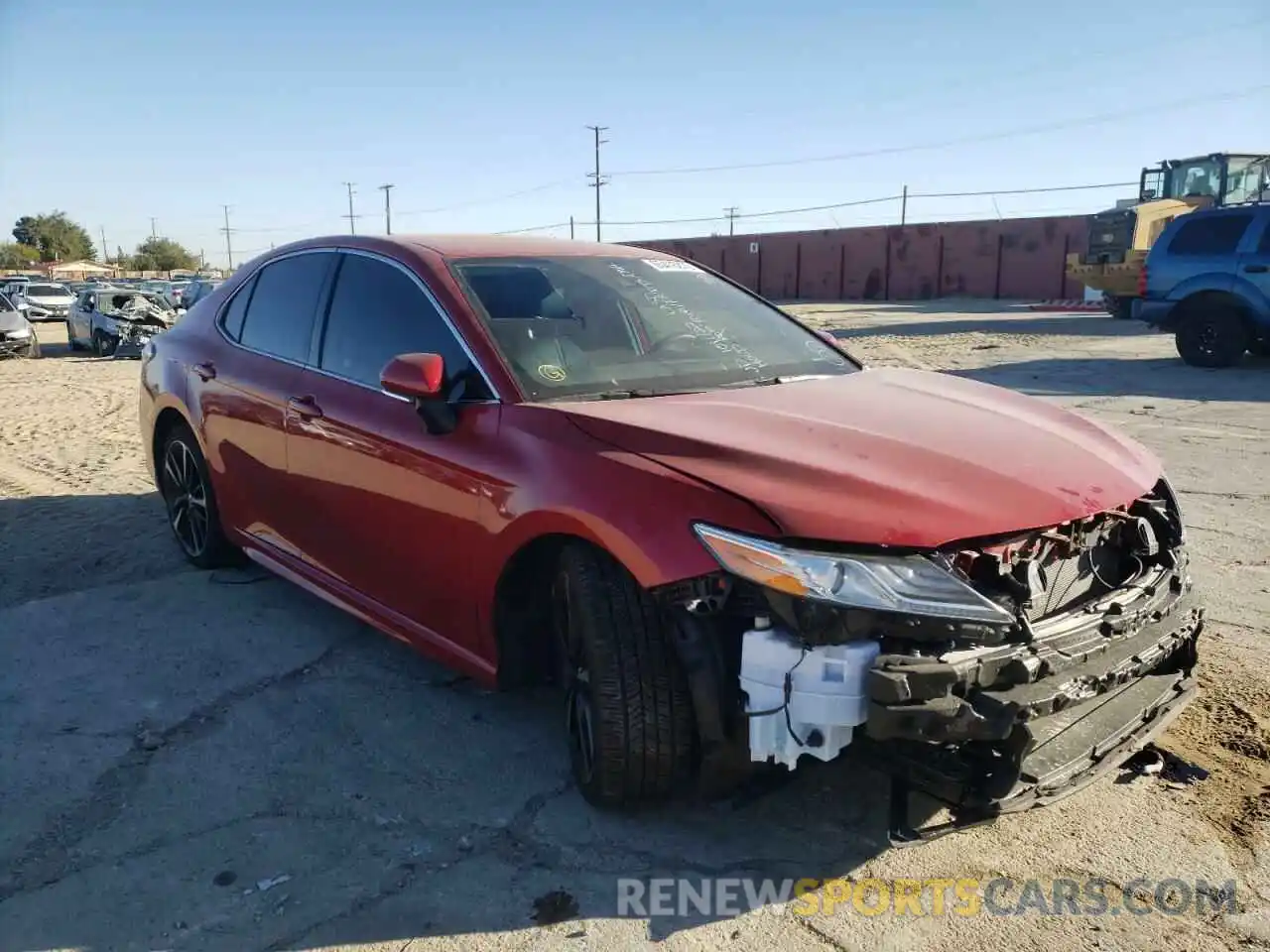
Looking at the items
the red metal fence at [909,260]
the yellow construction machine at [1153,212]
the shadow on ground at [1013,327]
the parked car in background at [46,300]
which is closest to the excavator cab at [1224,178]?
the yellow construction machine at [1153,212]

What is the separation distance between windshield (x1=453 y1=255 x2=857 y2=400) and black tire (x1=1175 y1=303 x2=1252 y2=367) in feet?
36.4

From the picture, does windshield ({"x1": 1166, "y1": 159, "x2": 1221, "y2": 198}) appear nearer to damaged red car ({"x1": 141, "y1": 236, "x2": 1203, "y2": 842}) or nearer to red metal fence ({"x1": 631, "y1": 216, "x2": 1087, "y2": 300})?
red metal fence ({"x1": 631, "y1": 216, "x2": 1087, "y2": 300})

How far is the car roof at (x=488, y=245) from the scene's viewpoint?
12.4 ft

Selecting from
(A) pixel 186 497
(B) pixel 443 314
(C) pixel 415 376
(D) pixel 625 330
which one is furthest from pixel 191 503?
(D) pixel 625 330

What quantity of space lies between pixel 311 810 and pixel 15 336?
20476 millimetres

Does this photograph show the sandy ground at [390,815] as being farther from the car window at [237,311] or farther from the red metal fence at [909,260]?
the red metal fence at [909,260]

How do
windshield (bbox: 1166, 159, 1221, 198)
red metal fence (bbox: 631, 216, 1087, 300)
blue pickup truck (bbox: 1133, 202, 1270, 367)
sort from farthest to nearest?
red metal fence (bbox: 631, 216, 1087, 300) → windshield (bbox: 1166, 159, 1221, 198) → blue pickup truck (bbox: 1133, 202, 1270, 367)

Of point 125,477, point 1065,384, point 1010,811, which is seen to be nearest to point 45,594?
point 125,477

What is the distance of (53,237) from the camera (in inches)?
3905

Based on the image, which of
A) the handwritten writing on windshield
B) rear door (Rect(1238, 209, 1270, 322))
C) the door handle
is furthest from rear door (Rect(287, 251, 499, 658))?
rear door (Rect(1238, 209, 1270, 322))

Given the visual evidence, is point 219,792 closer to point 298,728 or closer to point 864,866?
point 298,728

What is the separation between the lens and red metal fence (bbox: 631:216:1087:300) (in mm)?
32125

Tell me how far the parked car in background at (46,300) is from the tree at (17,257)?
215 feet

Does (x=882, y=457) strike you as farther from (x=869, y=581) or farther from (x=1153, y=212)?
(x=1153, y=212)
